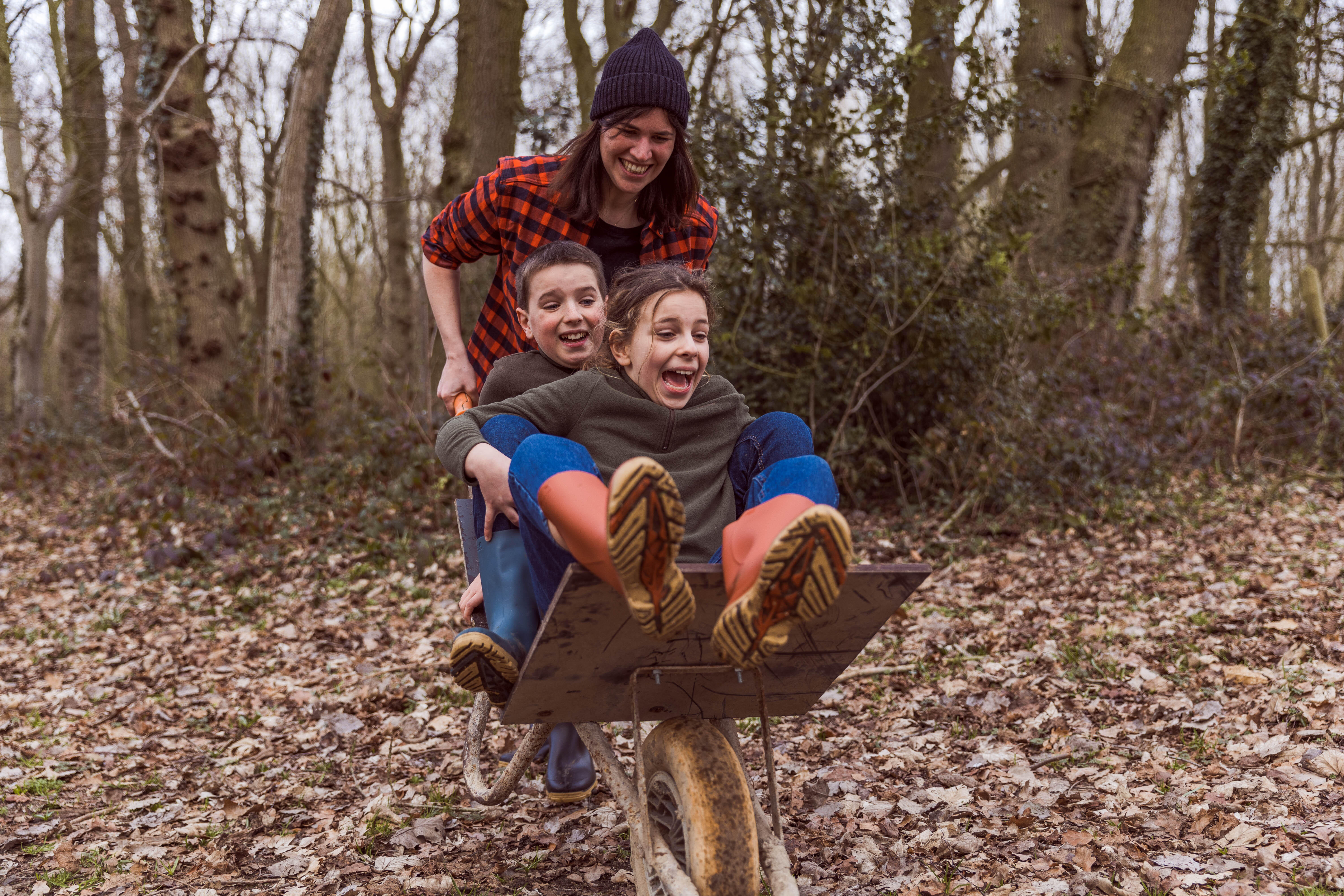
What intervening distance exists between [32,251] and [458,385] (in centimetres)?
1222

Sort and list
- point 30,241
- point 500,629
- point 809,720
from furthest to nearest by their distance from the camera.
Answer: point 30,241 < point 809,720 < point 500,629

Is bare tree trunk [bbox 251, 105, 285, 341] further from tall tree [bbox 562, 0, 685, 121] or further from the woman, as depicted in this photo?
the woman

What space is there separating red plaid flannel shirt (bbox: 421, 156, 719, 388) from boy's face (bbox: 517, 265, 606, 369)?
0.24m

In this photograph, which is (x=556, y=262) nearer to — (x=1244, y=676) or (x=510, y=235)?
(x=510, y=235)

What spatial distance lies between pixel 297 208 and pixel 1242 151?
1093 centimetres

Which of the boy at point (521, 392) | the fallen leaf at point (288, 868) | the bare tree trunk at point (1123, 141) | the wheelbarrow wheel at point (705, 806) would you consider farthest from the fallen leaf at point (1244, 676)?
the bare tree trunk at point (1123, 141)

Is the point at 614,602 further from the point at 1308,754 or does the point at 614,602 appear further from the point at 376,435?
the point at 376,435

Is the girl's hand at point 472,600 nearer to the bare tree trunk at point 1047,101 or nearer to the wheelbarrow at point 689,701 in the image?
the wheelbarrow at point 689,701

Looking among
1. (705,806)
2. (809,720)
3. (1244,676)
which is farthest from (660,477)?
(1244,676)

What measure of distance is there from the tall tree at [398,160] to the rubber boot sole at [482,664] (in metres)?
11.0

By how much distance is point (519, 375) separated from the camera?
9.45 ft

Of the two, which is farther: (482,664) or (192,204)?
(192,204)

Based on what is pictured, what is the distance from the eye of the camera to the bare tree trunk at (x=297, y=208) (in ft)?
30.2

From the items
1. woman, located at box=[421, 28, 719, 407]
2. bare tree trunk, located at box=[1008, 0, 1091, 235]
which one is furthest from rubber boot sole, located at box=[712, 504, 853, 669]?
bare tree trunk, located at box=[1008, 0, 1091, 235]
